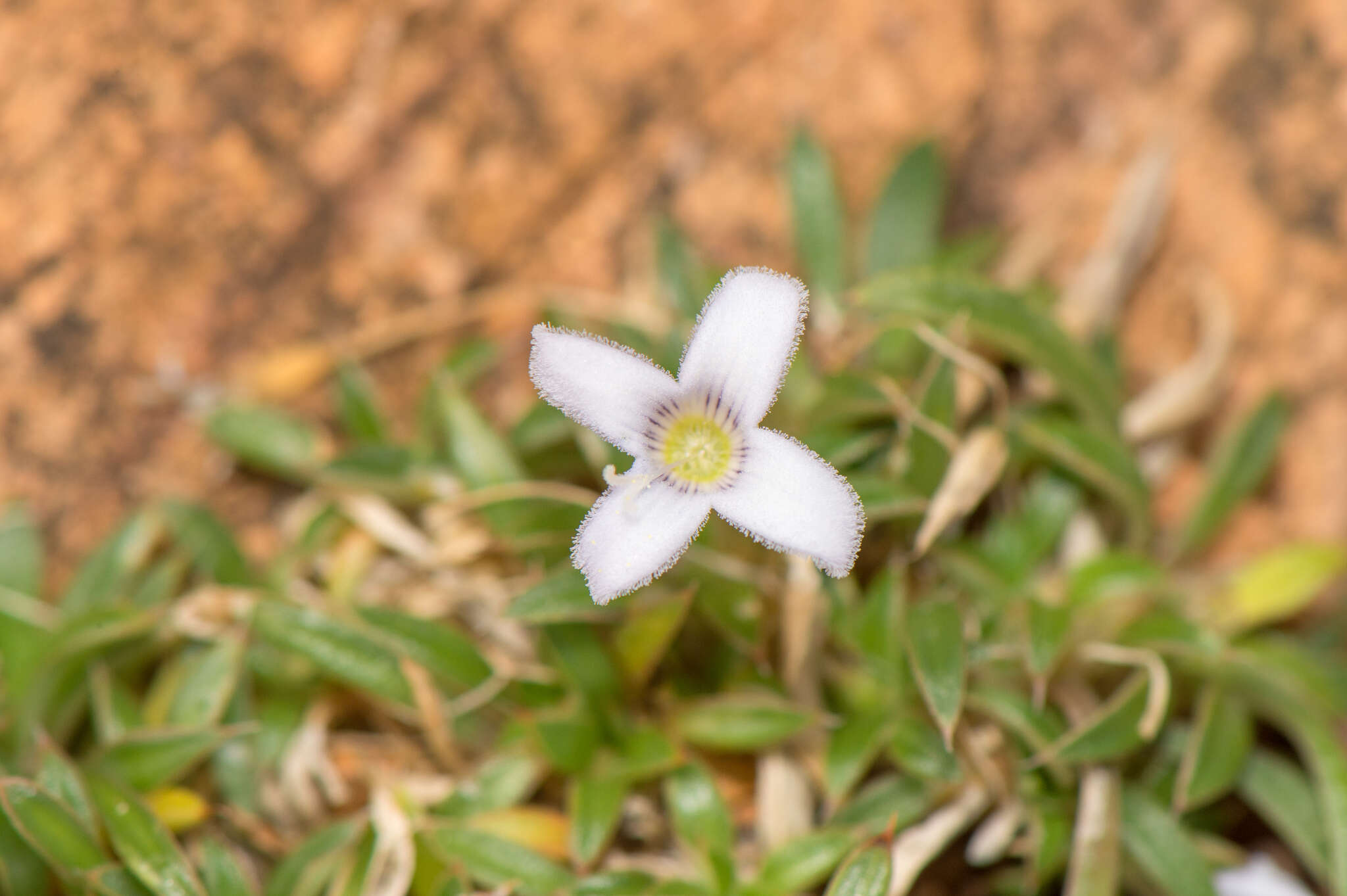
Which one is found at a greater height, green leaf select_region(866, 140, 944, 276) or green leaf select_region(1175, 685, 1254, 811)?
green leaf select_region(866, 140, 944, 276)

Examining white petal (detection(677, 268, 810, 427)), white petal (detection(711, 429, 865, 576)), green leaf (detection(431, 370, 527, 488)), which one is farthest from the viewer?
green leaf (detection(431, 370, 527, 488))

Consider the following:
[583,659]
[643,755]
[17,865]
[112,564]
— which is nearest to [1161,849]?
[643,755]

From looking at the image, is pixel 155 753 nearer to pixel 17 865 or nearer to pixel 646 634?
pixel 17 865

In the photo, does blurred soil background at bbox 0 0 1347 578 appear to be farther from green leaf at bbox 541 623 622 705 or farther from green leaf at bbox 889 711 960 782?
green leaf at bbox 889 711 960 782

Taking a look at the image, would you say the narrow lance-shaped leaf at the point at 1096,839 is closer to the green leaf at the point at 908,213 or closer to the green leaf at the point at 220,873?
the green leaf at the point at 908,213

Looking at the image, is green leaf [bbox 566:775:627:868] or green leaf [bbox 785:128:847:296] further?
green leaf [bbox 785:128:847:296]

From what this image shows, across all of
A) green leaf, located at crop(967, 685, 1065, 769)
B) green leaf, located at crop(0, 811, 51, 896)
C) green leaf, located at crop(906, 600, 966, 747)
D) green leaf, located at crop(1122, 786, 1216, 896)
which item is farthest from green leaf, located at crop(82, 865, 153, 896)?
green leaf, located at crop(1122, 786, 1216, 896)

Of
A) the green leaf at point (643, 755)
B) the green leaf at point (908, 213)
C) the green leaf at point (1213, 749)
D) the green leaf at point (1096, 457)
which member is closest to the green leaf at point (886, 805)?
the green leaf at point (643, 755)
